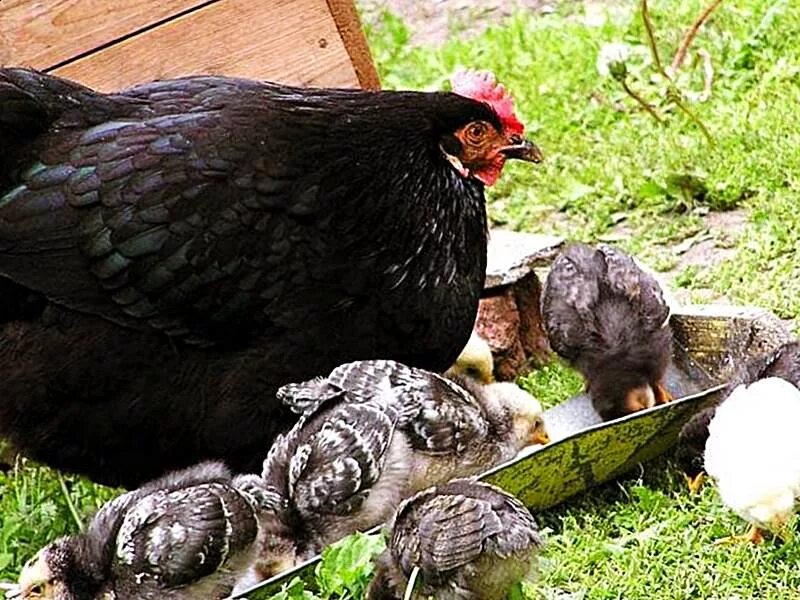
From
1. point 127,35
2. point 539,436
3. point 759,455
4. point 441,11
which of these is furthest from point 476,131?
point 441,11

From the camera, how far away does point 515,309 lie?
171 inches

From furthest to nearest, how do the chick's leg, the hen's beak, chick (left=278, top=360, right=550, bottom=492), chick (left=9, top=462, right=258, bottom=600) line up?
the hen's beak
chick (left=278, top=360, right=550, bottom=492)
the chick's leg
chick (left=9, top=462, right=258, bottom=600)

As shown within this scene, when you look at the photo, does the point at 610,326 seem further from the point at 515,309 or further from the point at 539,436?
the point at 515,309

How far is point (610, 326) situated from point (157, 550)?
146cm

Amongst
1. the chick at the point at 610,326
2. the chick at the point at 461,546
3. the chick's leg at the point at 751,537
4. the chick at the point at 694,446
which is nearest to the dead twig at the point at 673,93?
the chick at the point at 610,326

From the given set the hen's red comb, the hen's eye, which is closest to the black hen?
the hen's eye

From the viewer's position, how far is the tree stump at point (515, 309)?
429 centimetres

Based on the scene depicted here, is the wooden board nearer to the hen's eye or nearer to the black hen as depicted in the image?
the black hen

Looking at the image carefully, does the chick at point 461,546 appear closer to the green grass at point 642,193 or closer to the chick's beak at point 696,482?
the green grass at point 642,193

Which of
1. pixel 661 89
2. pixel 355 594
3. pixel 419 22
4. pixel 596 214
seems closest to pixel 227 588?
pixel 355 594

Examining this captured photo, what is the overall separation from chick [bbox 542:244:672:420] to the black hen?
0.46m

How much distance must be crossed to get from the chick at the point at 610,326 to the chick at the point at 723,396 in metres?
0.35

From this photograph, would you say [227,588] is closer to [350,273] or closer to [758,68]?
[350,273]

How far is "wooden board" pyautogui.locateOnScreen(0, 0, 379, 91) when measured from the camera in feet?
14.1
